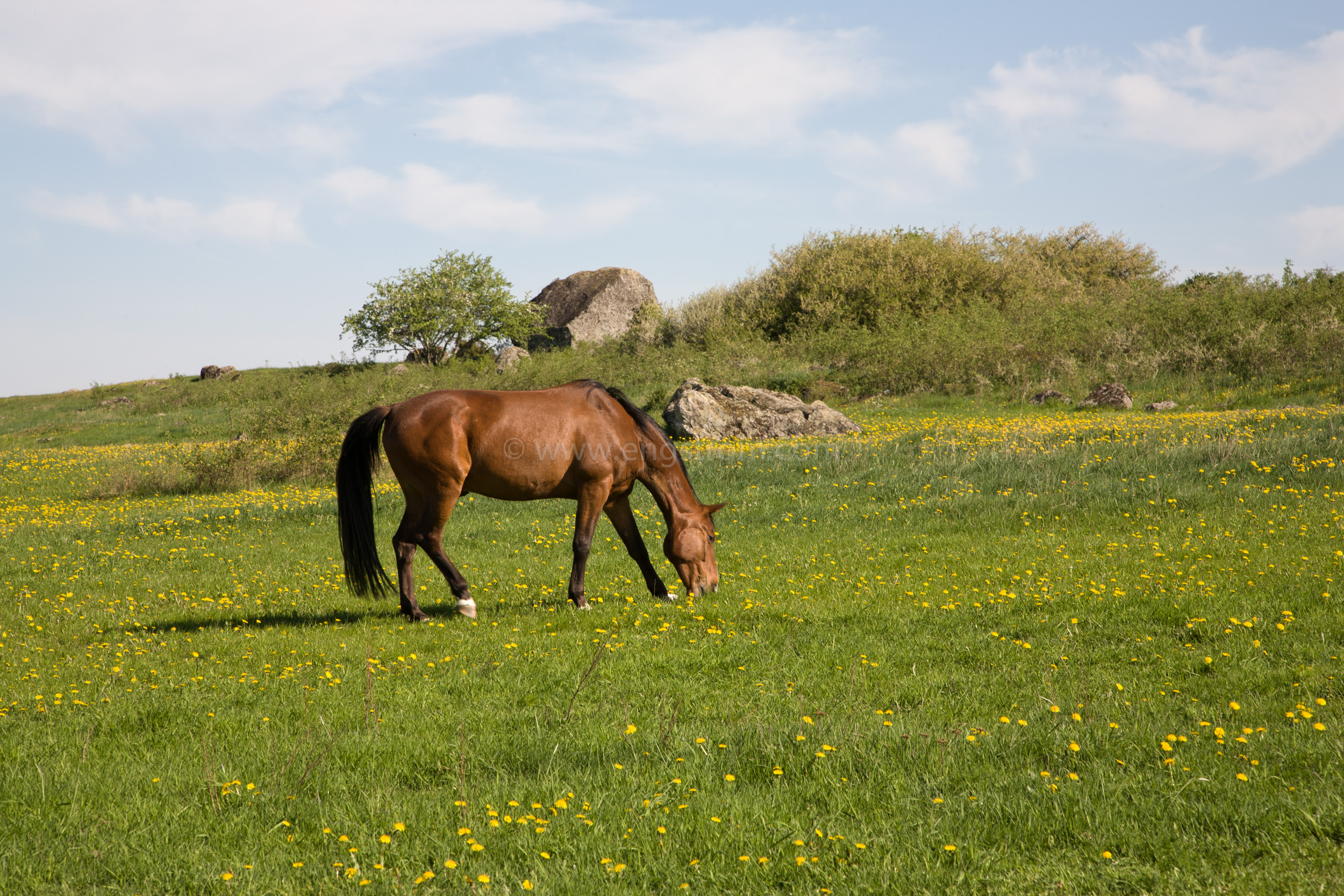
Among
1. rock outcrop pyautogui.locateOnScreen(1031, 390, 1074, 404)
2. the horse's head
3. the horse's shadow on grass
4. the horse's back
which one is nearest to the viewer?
the horse's shadow on grass

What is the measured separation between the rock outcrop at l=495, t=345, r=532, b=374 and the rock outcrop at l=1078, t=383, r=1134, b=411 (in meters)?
24.2

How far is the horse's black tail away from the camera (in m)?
8.38

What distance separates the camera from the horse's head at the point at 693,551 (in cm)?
870

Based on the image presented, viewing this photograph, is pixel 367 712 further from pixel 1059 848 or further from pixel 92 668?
pixel 1059 848

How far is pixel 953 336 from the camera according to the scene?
30484 millimetres

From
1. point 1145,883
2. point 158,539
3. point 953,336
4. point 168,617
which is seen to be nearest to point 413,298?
point 953,336

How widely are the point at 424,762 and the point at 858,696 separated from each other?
2.84 m

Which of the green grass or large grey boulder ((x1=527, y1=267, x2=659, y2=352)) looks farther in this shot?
large grey boulder ((x1=527, y1=267, x2=659, y2=352))

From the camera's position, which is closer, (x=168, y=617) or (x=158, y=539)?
(x=168, y=617)

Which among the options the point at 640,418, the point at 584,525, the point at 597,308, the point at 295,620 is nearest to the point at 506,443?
the point at 584,525

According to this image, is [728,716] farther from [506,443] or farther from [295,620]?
[295,620]

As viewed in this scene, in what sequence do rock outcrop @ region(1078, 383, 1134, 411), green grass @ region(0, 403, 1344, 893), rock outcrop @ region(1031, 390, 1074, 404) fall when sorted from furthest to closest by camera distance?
rock outcrop @ region(1031, 390, 1074, 404) < rock outcrop @ region(1078, 383, 1134, 411) < green grass @ region(0, 403, 1344, 893)

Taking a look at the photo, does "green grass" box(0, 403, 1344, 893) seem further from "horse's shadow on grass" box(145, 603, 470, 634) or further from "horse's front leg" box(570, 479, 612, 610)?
"horse's front leg" box(570, 479, 612, 610)

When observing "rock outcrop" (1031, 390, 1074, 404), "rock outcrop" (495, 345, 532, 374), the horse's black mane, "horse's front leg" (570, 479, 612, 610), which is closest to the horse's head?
the horse's black mane
